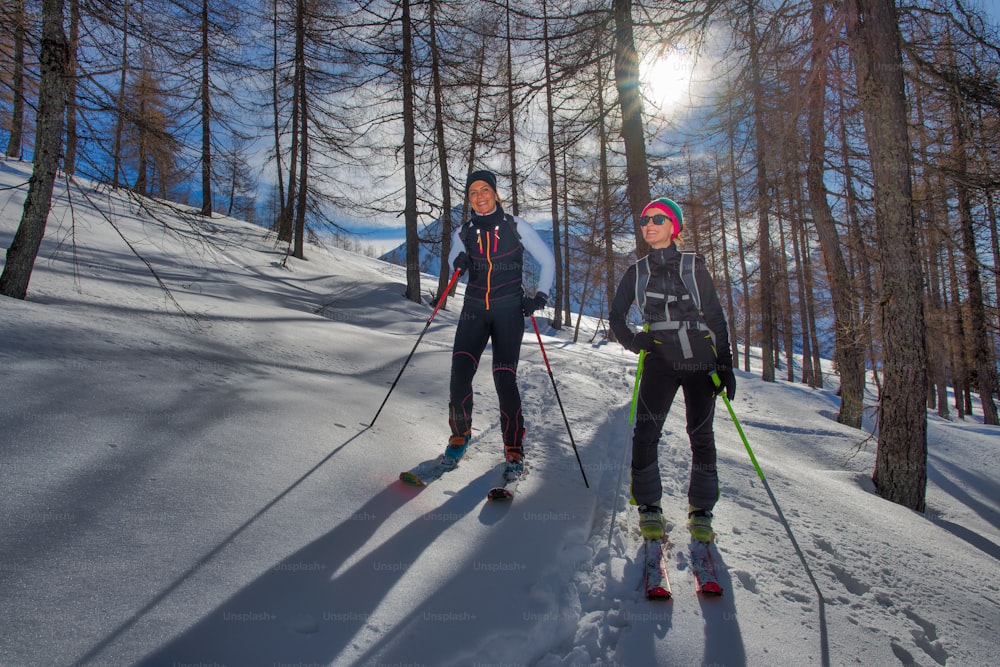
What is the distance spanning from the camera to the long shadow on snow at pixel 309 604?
159cm

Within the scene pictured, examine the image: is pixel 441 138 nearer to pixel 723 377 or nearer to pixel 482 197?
pixel 482 197

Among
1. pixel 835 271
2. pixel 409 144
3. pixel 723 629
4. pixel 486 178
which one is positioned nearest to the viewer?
pixel 723 629

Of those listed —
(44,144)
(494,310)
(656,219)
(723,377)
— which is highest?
(44,144)

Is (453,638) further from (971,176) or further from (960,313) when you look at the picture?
(960,313)

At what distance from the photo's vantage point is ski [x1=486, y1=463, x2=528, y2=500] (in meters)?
2.97

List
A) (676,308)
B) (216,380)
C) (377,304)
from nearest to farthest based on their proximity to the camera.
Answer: (676,308) → (216,380) → (377,304)

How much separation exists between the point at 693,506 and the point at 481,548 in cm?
140

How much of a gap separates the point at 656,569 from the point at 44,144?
6.74m

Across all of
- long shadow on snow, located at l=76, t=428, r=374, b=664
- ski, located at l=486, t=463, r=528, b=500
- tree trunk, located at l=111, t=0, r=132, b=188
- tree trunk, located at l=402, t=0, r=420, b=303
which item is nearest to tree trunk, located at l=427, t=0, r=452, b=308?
tree trunk, located at l=402, t=0, r=420, b=303

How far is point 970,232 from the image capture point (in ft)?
40.5

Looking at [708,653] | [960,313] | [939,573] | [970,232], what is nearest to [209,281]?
[708,653]

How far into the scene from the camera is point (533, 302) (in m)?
3.55

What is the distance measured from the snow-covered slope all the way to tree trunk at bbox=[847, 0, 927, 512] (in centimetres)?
54

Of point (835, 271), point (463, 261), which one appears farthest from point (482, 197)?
point (835, 271)
